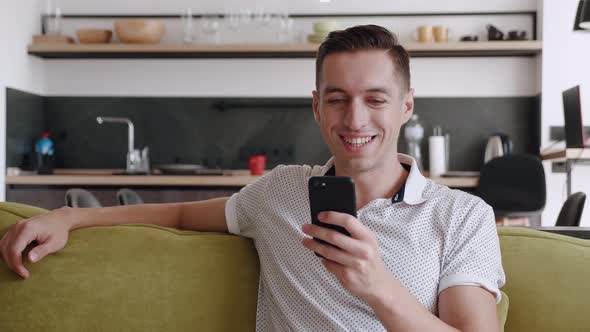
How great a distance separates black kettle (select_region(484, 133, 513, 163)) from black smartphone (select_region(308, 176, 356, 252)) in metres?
4.54

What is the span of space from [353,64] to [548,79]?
4326mm

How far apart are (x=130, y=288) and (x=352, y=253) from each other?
0.59 metres

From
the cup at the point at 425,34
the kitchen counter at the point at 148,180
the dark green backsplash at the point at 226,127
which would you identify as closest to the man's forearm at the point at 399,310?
the kitchen counter at the point at 148,180

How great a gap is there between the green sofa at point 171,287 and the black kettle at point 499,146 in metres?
4.05

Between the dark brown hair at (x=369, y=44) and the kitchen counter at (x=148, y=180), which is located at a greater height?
the dark brown hair at (x=369, y=44)

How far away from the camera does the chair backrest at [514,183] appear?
189 inches

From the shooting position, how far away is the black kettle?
5556 millimetres

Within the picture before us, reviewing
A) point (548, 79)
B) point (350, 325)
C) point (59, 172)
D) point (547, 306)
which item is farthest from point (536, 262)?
point (59, 172)

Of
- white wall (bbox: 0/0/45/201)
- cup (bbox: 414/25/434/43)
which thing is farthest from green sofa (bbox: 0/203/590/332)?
cup (bbox: 414/25/434/43)

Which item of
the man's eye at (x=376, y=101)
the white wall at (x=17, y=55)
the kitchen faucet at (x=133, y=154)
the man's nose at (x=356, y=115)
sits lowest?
the kitchen faucet at (x=133, y=154)

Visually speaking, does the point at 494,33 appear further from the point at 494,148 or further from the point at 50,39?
the point at 50,39

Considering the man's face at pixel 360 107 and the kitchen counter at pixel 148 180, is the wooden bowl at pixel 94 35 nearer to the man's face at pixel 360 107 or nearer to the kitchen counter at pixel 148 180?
the kitchen counter at pixel 148 180

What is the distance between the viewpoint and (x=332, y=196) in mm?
1218

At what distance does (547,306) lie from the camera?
153 centimetres
